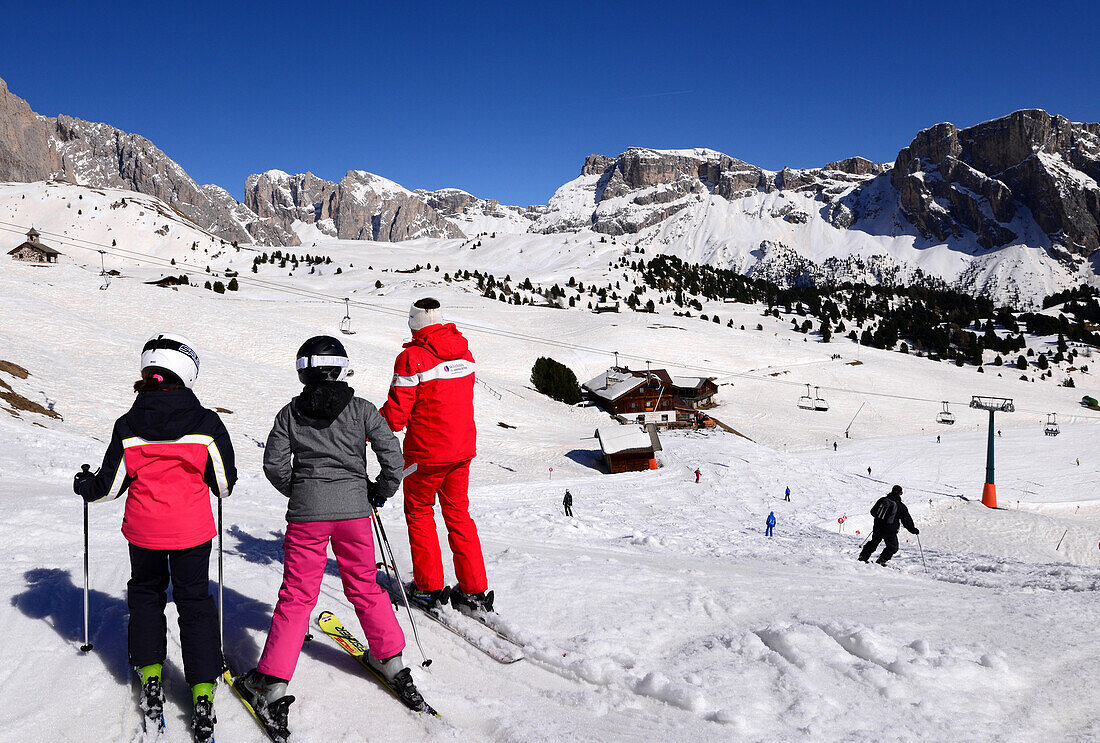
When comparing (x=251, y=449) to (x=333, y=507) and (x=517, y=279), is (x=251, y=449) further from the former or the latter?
(x=517, y=279)

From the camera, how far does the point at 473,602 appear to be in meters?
5.52

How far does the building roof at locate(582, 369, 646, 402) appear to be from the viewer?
6712 centimetres

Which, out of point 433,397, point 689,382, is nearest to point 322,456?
point 433,397

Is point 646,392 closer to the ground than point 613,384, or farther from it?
closer to the ground

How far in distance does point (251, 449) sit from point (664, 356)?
6923 centimetres

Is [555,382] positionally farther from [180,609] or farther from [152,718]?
[152,718]

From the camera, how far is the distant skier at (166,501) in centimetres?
376

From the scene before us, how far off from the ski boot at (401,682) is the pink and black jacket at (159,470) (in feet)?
4.78

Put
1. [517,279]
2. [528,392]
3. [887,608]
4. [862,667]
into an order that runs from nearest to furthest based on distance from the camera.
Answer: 1. [862,667]
2. [887,608]
3. [528,392]
4. [517,279]

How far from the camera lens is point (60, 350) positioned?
39.8 metres

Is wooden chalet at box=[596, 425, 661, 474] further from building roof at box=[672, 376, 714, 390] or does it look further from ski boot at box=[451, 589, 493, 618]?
building roof at box=[672, 376, 714, 390]

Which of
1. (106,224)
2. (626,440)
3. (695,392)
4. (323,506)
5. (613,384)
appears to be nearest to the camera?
(323,506)

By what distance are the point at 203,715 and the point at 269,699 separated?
0.35m

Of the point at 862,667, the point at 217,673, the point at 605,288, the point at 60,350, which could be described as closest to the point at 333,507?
the point at 217,673
